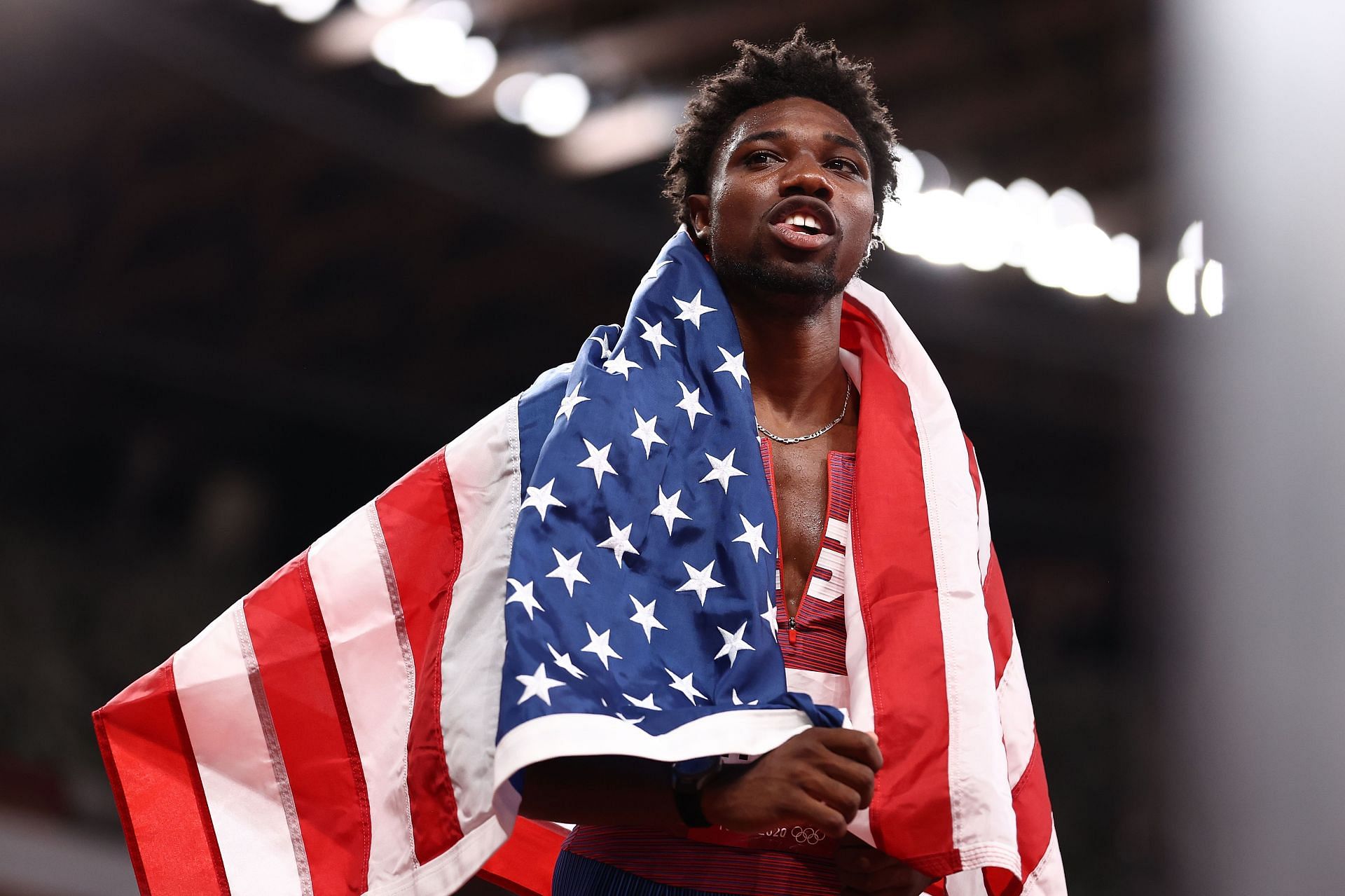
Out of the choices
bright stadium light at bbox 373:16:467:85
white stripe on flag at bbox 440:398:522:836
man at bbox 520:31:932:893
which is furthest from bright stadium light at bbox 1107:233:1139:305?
white stripe on flag at bbox 440:398:522:836

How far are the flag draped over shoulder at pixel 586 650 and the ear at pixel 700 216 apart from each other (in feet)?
0.26

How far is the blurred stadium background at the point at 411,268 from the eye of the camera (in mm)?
4754

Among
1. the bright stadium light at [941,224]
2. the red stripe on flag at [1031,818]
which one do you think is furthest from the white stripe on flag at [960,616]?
the bright stadium light at [941,224]

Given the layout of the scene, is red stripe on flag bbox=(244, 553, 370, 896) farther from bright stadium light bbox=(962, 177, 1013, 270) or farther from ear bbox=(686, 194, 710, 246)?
bright stadium light bbox=(962, 177, 1013, 270)

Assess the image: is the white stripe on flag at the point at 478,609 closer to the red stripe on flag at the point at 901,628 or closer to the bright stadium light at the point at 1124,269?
the red stripe on flag at the point at 901,628

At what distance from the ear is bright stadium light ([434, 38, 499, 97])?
11.8ft

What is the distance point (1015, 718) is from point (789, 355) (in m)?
0.45

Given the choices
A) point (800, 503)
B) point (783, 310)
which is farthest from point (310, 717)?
point (783, 310)

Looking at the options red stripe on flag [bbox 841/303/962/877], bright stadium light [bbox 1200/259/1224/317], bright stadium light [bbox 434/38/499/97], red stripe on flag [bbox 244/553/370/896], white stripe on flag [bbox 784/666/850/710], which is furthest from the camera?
bright stadium light [bbox 434/38/499/97]

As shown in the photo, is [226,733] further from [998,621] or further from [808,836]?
[998,621]

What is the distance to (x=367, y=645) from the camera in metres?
1.38

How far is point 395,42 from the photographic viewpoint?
4.89 meters

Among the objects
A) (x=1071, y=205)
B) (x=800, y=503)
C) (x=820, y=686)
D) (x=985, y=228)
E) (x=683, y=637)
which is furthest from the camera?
(x=985, y=228)

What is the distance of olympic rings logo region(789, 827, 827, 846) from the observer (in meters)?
1.16
